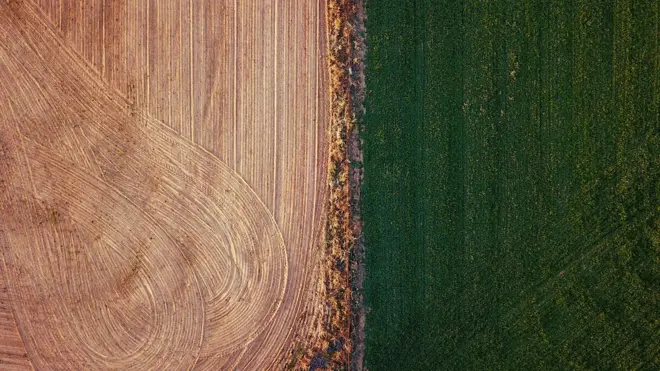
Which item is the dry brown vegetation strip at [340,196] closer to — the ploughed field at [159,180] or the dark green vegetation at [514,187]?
the ploughed field at [159,180]

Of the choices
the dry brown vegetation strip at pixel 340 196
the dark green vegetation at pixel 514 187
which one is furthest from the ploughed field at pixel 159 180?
the dark green vegetation at pixel 514 187

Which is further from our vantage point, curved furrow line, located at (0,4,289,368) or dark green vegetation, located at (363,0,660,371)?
curved furrow line, located at (0,4,289,368)

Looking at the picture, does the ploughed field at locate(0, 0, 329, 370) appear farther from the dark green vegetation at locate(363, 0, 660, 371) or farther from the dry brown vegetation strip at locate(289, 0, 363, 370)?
the dark green vegetation at locate(363, 0, 660, 371)

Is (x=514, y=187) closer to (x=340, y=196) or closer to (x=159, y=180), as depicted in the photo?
(x=340, y=196)

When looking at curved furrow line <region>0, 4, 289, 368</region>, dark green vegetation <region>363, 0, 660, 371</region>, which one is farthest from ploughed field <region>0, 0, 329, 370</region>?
dark green vegetation <region>363, 0, 660, 371</region>

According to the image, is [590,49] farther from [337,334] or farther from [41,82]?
[41,82]

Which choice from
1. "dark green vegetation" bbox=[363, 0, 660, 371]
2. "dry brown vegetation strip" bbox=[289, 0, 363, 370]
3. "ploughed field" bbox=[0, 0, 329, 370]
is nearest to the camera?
"dark green vegetation" bbox=[363, 0, 660, 371]

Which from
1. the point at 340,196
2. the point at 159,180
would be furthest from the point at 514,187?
the point at 159,180
